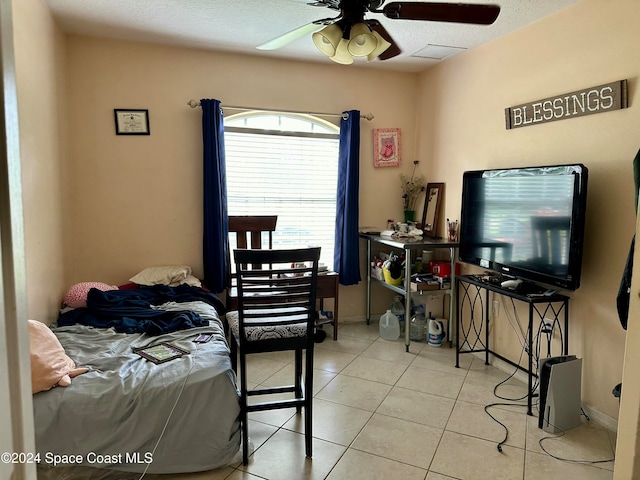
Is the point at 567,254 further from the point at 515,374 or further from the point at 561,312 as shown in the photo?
the point at 515,374

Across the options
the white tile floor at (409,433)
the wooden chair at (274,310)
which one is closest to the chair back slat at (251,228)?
the white tile floor at (409,433)

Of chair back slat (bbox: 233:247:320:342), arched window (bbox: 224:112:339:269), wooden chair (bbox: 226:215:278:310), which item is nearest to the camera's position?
chair back slat (bbox: 233:247:320:342)

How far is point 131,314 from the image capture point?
9.15 feet

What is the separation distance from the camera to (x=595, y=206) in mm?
2521

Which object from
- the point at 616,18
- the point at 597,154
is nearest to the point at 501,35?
the point at 616,18

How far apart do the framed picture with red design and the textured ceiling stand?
822 mm

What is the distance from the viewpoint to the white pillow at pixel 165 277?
342 centimetres

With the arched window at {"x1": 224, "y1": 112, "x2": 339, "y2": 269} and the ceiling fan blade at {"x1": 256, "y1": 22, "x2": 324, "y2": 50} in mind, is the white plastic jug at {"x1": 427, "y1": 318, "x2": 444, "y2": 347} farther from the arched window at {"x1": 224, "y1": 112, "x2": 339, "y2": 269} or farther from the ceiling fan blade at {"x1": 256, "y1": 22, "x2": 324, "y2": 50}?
the ceiling fan blade at {"x1": 256, "y1": 22, "x2": 324, "y2": 50}

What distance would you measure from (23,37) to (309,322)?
2.26 metres

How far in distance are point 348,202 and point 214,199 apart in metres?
1.25

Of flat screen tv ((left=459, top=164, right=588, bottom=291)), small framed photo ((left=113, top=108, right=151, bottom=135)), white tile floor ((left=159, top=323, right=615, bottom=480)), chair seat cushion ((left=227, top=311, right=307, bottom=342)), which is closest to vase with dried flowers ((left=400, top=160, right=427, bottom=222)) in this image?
flat screen tv ((left=459, top=164, right=588, bottom=291))

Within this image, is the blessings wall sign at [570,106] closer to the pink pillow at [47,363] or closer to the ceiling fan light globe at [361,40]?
the ceiling fan light globe at [361,40]

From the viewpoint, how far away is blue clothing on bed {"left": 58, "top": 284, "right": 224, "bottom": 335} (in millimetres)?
2619

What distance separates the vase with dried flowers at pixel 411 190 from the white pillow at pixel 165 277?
2.17 m
